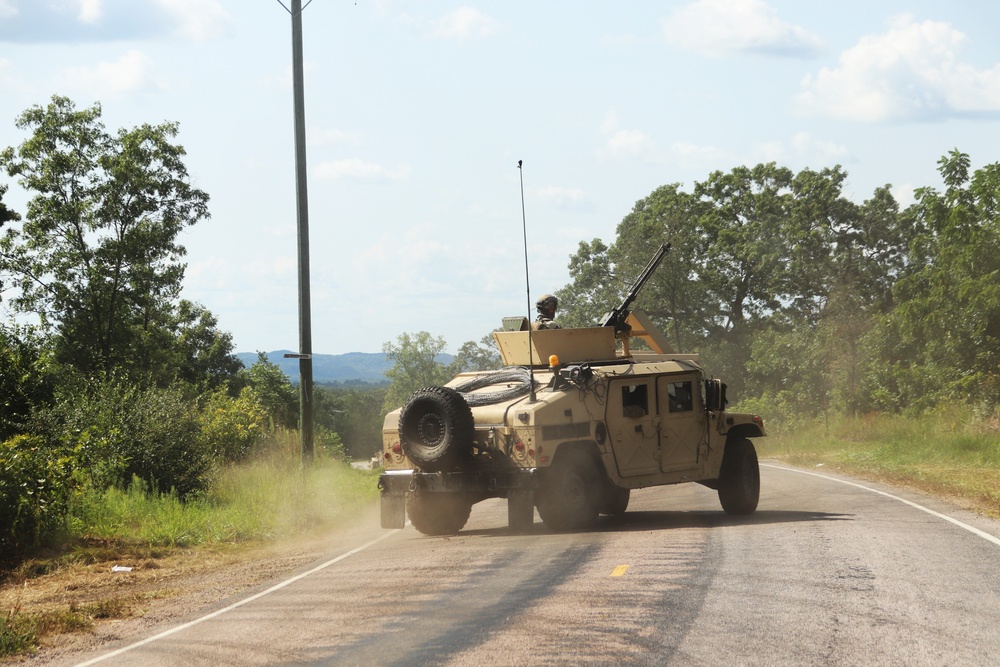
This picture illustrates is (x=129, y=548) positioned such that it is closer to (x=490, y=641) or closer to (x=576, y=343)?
(x=576, y=343)

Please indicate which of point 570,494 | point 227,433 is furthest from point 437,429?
point 227,433

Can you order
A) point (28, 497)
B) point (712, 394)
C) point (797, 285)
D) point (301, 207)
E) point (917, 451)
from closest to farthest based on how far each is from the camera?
point (28, 497) < point (712, 394) < point (301, 207) < point (917, 451) < point (797, 285)

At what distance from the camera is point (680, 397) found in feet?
55.0

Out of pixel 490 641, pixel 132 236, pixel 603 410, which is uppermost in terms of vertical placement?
pixel 132 236

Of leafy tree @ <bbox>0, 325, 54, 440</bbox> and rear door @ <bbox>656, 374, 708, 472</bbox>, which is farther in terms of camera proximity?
leafy tree @ <bbox>0, 325, 54, 440</bbox>

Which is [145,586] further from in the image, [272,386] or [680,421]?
[272,386]

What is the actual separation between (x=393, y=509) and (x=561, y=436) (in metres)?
2.42

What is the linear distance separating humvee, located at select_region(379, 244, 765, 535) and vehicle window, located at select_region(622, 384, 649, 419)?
19mm

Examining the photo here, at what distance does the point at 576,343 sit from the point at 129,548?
20.7 feet

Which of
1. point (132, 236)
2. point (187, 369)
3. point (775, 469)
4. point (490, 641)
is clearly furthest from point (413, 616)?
point (187, 369)

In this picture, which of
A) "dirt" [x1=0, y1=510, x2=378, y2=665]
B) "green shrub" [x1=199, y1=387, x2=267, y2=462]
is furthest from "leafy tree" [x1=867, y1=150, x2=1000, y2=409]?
"dirt" [x1=0, y1=510, x2=378, y2=665]

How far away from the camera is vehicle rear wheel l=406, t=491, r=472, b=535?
51.0 ft

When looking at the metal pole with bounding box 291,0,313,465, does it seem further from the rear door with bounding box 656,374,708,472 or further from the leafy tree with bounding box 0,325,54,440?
the rear door with bounding box 656,374,708,472

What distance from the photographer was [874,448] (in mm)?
35969
